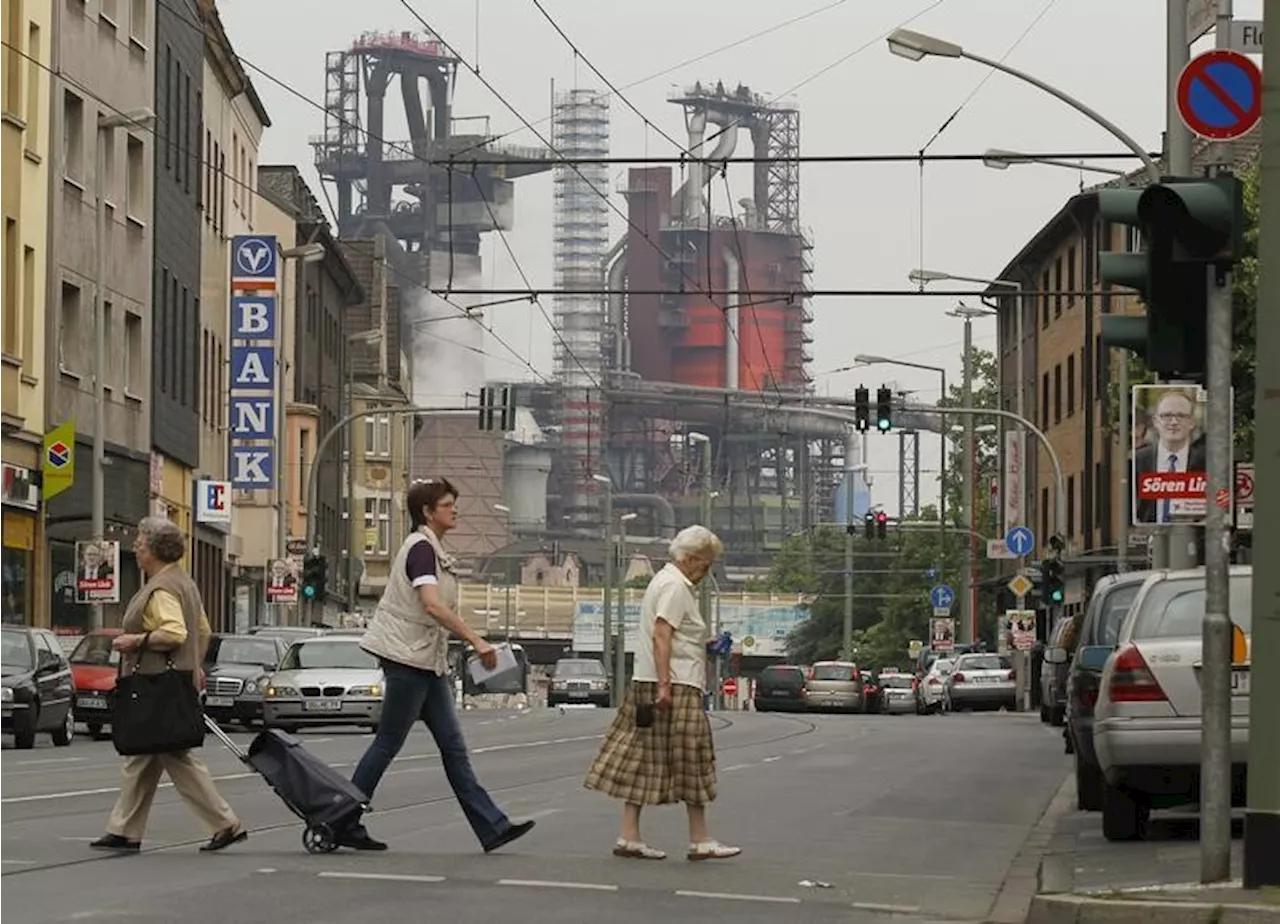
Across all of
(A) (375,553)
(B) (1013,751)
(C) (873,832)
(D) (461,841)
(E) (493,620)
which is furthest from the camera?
(E) (493,620)

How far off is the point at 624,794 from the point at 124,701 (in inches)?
97.5

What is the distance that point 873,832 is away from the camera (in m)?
19.5

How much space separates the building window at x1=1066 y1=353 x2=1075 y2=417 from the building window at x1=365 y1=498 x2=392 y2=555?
33452 mm

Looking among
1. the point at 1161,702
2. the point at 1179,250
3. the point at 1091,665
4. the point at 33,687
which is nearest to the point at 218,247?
the point at 33,687

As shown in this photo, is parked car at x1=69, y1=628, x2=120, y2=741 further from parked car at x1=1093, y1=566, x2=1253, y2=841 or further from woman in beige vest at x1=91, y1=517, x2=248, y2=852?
woman in beige vest at x1=91, y1=517, x2=248, y2=852

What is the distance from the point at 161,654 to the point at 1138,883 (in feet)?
15.8

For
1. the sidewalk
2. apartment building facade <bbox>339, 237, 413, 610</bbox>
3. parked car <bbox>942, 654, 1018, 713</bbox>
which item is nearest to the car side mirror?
the sidewalk

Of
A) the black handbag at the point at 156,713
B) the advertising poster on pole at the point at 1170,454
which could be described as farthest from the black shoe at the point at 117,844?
the advertising poster on pole at the point at 1170,454

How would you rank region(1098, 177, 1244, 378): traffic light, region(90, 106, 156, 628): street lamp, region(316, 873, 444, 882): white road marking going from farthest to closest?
region(90, 106, 156, 628): street lamp, region(316, 873, 444, 882): white road marking, region(1098, 177, 1244, 378): traffic light

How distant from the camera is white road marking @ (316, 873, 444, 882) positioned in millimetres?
14062

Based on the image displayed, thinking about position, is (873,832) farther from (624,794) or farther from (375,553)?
(375,553)

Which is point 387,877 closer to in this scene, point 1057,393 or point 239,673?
point 239,673

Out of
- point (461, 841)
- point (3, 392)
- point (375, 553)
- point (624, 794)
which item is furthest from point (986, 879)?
point (375, 553)

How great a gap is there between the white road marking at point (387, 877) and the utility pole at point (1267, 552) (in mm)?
3899
